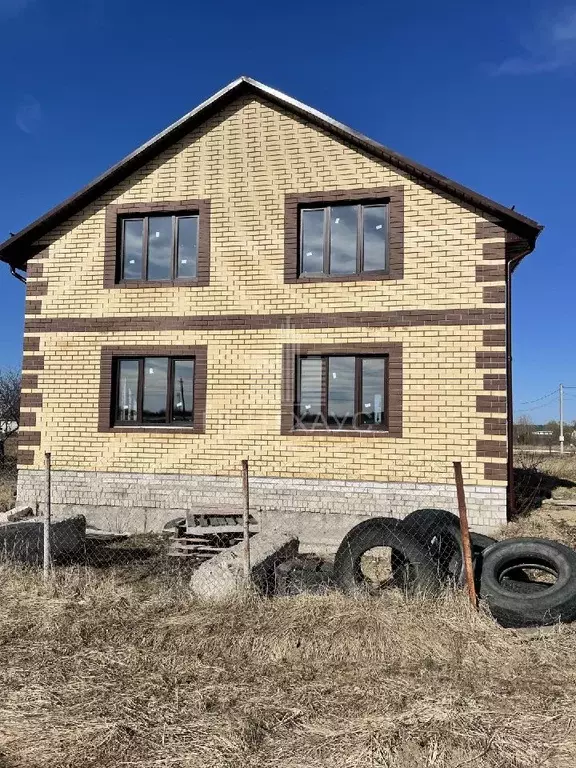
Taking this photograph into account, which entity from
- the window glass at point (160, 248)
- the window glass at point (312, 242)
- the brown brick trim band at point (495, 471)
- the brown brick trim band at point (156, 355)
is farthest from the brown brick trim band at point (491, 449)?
the window glass at point (160, 248)

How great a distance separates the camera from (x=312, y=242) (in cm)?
1007

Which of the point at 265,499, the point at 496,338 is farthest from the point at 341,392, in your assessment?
the point at 496,338

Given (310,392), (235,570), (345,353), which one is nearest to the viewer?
(235,570)

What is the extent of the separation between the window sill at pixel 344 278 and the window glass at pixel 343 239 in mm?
147

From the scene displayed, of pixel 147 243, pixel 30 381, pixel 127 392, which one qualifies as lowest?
pixel 127 392

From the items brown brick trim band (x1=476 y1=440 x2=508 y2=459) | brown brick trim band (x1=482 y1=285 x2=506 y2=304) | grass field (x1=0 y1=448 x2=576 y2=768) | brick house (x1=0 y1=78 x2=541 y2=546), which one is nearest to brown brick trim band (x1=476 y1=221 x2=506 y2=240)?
brick house (x1=0 y1=78 x2=541 y2=546)

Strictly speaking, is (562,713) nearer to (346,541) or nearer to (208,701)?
(208,701)

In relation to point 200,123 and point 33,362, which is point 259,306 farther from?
point 33,362

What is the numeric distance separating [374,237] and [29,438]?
23.5 ft

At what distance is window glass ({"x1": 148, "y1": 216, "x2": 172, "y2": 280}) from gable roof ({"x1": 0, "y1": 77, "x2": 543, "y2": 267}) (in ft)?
3.60

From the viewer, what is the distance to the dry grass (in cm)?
326

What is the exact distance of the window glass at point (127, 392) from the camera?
34.5 ft

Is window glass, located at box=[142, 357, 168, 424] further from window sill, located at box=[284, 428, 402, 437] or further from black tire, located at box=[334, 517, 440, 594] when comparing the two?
black tire, located at box=[334, 517, 440, 594]

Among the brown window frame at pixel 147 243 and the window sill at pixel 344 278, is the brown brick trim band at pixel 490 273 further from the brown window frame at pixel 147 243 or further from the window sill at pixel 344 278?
the brown window frame at pixel 147 243
